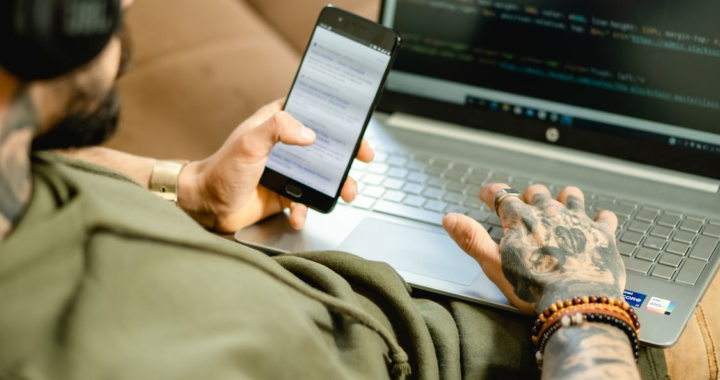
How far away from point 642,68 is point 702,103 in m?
0.09

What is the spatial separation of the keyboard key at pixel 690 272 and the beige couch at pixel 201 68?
2.37 ft

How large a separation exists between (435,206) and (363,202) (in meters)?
0.10

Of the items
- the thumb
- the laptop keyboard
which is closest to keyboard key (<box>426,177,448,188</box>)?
the laptop keyboard

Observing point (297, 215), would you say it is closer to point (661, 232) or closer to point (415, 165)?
point (415, 165)

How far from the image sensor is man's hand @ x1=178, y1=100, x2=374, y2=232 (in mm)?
797

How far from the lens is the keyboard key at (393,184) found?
3.10 feet

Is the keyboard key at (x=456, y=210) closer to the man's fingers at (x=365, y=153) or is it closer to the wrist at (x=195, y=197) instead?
the man's fingers at (x=365, y=153)

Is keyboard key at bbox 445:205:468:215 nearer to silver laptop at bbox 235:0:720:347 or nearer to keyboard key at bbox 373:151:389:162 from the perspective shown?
silver laptop at bbox 235:0:720:347

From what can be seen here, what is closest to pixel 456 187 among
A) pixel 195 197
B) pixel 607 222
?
pixel 607 222

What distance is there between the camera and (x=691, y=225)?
0.85 m

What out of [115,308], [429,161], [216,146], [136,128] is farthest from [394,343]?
[136,128]

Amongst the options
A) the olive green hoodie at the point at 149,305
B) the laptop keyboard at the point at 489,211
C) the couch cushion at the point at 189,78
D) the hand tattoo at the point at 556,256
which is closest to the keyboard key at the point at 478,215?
the laptop keyboard at the point at 489,211

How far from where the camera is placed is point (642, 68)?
93 cm

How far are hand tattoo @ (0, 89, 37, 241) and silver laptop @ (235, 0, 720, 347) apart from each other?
40cm
